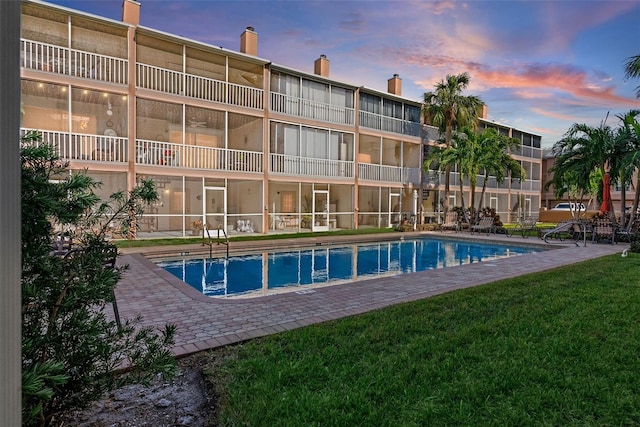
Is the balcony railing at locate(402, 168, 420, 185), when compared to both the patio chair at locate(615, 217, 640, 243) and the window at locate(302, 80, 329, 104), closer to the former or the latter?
the window at locate(302, 80, 329, 104)

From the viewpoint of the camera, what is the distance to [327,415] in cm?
275

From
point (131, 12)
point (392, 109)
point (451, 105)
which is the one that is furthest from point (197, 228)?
point (451, 105)

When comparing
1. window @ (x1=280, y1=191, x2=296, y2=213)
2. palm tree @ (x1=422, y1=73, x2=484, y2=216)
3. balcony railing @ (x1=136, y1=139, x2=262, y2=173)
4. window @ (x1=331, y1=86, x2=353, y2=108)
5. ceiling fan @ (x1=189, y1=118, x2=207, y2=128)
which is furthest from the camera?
window @ (x1=280, y1=191, x2=296, y2=213)

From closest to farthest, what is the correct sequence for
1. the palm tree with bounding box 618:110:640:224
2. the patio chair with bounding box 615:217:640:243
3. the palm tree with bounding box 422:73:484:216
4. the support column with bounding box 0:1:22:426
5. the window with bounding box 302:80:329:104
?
the support column with bounding box 0:1:22:426
the palm tree with bounding box 618:110:640:224
the patio chair with bounding box 615:217:640:243
the window with bounding box 302:80:329:104
the palm tree with bounding box 422:73:484:216

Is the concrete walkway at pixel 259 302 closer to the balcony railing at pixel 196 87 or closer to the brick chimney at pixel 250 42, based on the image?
the balcony railing at pixel 196 87

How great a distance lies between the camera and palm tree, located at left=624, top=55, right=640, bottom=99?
12030 mm

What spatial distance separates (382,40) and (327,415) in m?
13.9

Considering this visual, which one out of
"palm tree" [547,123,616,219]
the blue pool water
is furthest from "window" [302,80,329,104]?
"palm tree" [547,123,616,219]

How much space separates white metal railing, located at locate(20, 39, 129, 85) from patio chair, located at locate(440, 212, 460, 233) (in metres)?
17.7

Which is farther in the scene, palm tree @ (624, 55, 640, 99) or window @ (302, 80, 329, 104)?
window @ (302, 80, 329, 104)

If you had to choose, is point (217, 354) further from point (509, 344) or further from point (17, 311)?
point (509, 344)

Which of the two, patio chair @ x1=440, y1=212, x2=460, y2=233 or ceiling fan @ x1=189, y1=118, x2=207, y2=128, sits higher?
ceiling fan @ x1=189, y1=118, x2=207, y2=128

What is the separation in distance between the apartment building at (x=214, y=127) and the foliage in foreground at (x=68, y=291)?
12017 millimetres

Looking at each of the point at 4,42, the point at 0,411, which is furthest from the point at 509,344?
the point at 4,42
